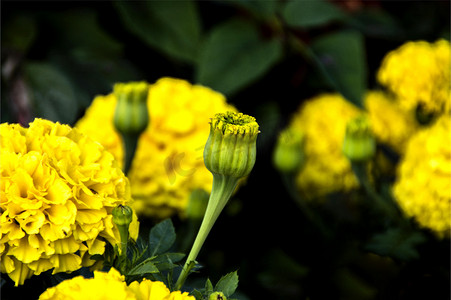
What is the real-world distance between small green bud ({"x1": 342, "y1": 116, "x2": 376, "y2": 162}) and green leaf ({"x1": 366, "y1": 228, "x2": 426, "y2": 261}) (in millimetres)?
91

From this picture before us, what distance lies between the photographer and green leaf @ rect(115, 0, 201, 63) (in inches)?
40.0

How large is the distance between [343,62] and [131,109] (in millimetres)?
410

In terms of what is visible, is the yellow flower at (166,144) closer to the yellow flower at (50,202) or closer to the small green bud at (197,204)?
the small green bud at (197,204)

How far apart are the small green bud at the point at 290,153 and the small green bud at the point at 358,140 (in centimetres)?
8

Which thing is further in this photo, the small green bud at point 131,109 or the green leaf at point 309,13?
the green leaf at point 309,13

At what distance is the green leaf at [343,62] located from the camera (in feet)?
3.06

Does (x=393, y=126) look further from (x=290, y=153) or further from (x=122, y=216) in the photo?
(x=122, y=216)

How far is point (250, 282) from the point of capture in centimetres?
82

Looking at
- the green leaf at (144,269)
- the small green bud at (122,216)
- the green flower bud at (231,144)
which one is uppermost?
the green flower bud at (231,144)

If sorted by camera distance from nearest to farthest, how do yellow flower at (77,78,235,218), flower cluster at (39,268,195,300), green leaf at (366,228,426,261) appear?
1. flower cluster at (39,268,195,300)
2. green leaf at (366,228,426,261)
3. yellow flower at (77,78,235,218)

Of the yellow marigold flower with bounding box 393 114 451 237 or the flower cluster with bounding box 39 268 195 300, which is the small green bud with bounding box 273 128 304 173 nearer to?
the yellow marigold flower with bounding box 393 114 451 237

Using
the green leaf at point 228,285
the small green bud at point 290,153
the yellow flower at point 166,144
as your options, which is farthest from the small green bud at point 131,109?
the green leaf at point 228,285

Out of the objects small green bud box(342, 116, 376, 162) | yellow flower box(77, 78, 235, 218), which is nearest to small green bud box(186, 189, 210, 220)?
yellow flower box(77, 78, 235, 218)

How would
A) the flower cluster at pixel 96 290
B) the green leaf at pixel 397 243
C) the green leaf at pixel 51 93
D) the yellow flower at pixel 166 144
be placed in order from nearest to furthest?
the flower cluster at pixel 96 290 → the green leaf at pixel 397 243 → the yellow flower at pixel 166 144 → the green leaf at pixel 51 93
